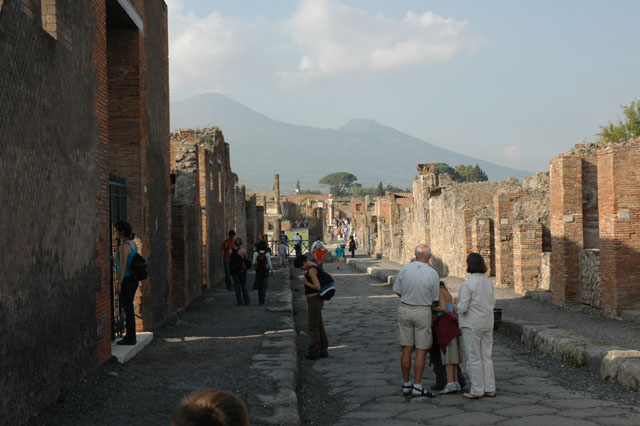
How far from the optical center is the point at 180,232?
43.1 ft

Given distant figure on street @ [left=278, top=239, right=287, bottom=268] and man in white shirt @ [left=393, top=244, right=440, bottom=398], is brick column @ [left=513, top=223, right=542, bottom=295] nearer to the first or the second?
man in white shirt @ [left=393, top=244, right=440, bottom=398]

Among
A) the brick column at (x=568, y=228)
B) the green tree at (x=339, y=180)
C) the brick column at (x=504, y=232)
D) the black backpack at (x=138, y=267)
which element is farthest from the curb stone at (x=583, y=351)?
the green tree at (x=339, y=180)

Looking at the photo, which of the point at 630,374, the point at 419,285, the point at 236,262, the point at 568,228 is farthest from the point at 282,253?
the point at 630,374

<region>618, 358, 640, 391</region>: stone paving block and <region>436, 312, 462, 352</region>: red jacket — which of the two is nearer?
<region>618, 358, 640, 391</region>: stone paving block

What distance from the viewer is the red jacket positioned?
21.3ft

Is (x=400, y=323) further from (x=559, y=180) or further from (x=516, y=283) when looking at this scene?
(x=516, y=283)

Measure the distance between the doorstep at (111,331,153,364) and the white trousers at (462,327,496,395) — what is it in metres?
3.58

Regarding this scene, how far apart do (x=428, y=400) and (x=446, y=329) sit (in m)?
0.67

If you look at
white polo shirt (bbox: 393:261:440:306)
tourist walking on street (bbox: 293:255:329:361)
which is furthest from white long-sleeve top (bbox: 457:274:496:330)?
tourist walking on street (bbox: 293:255:329:361)

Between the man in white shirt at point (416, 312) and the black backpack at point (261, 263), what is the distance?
7827 mm

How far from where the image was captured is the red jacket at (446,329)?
21.3 feet

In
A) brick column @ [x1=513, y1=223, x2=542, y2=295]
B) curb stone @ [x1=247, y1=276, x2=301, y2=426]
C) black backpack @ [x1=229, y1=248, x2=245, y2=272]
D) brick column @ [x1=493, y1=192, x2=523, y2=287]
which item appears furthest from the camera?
brick column @ [x1=493, y1=192, x2=523, y2=287]

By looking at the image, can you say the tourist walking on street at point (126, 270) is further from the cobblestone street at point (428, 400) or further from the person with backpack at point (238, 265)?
the person with backpack at point (238, 265)

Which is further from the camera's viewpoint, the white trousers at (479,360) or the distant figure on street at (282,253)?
the distant figure on street at (282,253)
